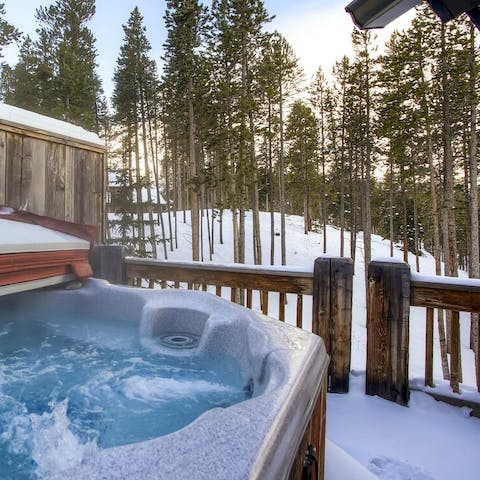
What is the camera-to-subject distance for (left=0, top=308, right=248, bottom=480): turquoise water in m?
1.41

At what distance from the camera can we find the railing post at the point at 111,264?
11.2 feet

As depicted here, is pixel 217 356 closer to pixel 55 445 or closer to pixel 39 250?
pixel 55 445

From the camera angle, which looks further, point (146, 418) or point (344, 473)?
point (146, 418)

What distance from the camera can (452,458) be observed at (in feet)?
5.69

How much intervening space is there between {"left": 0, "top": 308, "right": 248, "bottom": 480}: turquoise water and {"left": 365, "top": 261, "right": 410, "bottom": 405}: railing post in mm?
986

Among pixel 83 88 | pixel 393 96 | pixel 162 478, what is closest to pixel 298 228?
pixel 393 96

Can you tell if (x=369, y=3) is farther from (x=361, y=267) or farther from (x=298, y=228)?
(x=298, y=228)

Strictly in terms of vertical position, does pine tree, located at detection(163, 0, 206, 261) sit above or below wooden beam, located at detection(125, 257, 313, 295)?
above

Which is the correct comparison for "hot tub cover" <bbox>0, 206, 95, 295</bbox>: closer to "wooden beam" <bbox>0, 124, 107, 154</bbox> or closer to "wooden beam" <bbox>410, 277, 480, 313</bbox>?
"wooden beam" <bbox>0, 124, 107, 154</bbox>

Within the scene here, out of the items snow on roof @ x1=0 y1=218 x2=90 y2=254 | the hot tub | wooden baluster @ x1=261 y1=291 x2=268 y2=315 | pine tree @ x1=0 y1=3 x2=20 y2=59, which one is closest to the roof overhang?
the hot tub

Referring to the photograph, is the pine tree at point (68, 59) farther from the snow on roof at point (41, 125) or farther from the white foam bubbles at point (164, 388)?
the white foam bubbles at point (164, 388)

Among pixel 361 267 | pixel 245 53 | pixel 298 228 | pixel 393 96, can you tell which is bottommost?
pixel 361 267

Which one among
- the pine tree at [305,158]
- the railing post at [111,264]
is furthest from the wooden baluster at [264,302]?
the pine tree at [305,158]

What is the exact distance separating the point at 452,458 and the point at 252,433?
1478 mm
